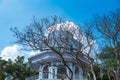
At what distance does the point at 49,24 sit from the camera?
18562 mm

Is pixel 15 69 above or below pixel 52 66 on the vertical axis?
above

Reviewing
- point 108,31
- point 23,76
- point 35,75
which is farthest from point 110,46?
point 23,76

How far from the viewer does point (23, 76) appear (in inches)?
1326

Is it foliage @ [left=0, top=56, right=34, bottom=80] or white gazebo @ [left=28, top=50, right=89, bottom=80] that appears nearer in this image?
white gazebo @ [left=28, top=50, right=89, bottom=80]

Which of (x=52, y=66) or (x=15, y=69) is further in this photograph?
(x=15, y=69)

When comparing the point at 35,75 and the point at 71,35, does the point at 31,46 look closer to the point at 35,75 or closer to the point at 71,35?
the point at 71,35

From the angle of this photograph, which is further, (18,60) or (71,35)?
(18,60)

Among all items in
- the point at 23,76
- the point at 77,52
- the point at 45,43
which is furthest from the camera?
the point at 23,76

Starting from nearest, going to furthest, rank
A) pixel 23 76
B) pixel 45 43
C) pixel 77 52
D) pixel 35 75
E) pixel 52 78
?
pixel 45 43, pixel 77 52, pixel 52 78, pixel 35 75, pixel 23 76

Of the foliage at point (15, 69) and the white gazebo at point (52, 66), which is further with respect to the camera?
the foliage at point (15, 69)

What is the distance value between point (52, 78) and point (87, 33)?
8824mm

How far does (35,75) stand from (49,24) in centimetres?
1293

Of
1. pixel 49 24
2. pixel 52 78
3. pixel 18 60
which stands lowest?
pixel 52 78

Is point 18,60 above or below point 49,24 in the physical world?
above
